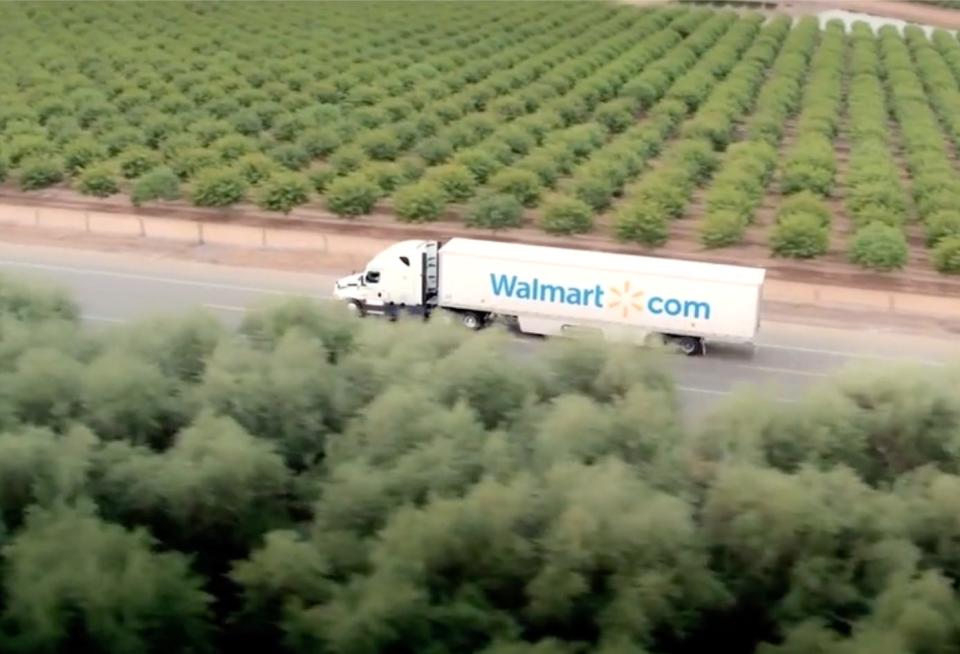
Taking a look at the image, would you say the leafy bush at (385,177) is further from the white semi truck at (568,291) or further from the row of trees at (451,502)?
the row of trees at (451,502)

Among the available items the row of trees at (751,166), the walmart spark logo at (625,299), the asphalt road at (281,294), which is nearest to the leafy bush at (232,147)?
the asphalt road at (281,294)

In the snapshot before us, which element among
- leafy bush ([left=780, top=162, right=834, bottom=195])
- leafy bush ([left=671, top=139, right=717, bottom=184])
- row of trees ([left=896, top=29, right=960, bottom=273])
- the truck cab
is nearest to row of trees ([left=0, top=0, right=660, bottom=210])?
the truck cab

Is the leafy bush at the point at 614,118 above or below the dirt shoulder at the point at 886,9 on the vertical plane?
below

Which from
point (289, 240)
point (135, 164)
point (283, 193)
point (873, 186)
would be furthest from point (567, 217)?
point (135, 164)

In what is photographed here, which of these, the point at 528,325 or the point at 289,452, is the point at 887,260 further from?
the point at 289,452

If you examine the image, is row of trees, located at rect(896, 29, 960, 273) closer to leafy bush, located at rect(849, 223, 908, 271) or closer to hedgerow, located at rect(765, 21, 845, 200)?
leafy bush, located at rect(849, 223, 908, 271)

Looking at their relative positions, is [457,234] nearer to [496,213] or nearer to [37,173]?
[496,213]
